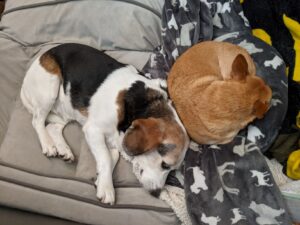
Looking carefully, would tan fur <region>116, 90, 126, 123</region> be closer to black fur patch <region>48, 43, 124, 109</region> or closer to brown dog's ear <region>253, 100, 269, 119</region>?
black fur patch <region>48, 43, 124, 109</region>

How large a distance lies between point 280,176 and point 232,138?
246 mm

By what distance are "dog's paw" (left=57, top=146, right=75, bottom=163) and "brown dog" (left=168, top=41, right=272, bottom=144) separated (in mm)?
483

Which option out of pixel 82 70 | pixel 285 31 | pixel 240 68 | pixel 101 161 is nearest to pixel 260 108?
pixel 240 68

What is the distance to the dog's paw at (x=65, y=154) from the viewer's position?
1715 mm

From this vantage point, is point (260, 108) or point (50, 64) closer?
point (260, 108)

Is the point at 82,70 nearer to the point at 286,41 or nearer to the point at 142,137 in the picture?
the point at 142,137

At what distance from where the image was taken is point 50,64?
181 cm

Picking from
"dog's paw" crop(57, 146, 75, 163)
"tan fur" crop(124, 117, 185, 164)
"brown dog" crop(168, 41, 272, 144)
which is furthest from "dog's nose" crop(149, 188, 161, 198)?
"dog's paw" crop(57, 146, 75, 163)

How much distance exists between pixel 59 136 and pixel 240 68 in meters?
0.81

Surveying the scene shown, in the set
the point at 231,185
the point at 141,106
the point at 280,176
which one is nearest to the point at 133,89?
the point at 141,106

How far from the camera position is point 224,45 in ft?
5.76

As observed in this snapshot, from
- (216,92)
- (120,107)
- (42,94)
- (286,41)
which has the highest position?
(286,41)

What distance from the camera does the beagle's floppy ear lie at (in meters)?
1.48

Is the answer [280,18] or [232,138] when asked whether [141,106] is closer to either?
[232,138]
